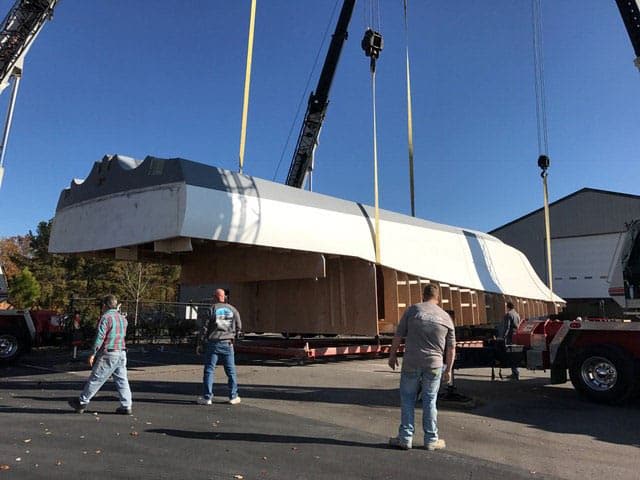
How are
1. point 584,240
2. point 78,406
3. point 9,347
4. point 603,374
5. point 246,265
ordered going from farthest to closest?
point 584,240, point 246,265, point 9,347, point 603,374, point 78,406

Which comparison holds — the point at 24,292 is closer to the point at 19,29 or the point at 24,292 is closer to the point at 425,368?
the point at 19,29

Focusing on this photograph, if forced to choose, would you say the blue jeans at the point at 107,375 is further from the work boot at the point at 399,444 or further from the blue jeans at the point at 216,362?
the work boot at the point at 399,444

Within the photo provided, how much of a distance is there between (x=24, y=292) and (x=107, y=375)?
26.1 metres

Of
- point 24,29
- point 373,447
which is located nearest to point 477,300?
point 373,447

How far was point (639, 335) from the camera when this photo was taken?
802 cm

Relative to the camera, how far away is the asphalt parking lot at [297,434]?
182 inches

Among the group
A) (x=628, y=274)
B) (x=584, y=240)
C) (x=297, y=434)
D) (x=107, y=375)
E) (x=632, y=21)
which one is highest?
(x=632, y=21)

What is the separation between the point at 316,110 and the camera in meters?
21.7

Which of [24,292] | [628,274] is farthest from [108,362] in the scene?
[24,292]

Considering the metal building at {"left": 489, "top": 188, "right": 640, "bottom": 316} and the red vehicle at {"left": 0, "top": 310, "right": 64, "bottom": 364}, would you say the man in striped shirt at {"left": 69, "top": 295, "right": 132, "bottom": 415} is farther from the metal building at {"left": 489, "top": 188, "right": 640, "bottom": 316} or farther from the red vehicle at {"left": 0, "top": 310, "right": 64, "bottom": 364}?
the metal building at {"left": 489, "top": 188, "right": 640, "bottom": 316}

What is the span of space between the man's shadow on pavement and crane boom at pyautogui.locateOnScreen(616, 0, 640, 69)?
60.6 ft

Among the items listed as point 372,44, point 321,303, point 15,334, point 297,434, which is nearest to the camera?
point 297,434

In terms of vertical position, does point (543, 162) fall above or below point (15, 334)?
above

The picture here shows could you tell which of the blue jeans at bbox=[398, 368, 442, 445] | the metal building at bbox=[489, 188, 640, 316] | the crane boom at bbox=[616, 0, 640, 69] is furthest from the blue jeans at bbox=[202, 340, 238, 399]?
the metal building at bbox=[489, 188, 640, 316]
